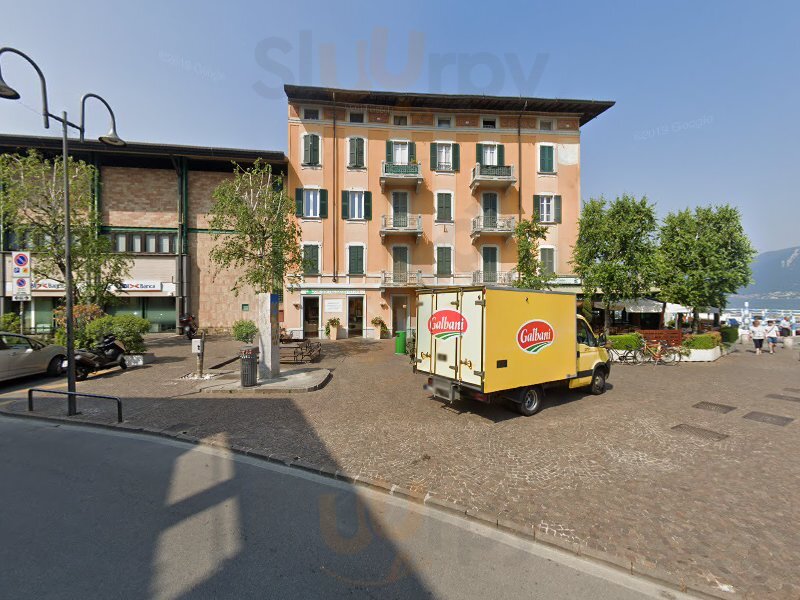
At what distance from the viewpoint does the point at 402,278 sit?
21891mm

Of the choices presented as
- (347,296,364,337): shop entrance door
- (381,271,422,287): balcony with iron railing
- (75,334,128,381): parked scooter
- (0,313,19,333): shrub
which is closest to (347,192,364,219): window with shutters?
(381,271,422,287): balcony with iron railing

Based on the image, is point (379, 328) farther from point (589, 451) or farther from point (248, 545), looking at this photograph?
point (248, 545)

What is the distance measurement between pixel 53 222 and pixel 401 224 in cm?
1664

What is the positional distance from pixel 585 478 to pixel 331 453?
12.0ft

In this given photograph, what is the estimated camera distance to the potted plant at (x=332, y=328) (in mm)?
20906

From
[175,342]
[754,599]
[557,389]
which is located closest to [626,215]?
[557,389]

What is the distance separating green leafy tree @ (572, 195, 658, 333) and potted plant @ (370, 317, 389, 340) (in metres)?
12.0

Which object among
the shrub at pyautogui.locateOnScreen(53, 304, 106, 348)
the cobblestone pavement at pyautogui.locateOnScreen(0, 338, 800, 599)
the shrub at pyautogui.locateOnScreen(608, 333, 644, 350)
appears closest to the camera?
the cobblestone pavement at pyautogui.locateOnScreen(0, 338, 800, 599)

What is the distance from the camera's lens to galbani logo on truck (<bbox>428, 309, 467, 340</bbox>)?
22.3ft

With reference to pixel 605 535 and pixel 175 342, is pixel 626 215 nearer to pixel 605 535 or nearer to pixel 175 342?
pixel 605 535

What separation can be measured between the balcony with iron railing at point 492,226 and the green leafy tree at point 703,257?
825cm

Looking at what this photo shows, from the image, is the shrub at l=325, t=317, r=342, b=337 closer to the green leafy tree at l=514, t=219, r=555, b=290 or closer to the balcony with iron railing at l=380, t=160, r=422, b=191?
the balcony with iron railing at l=380, t=160, r=422, b=191

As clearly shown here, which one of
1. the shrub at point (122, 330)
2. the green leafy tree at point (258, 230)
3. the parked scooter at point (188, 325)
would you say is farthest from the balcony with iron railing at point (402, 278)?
the shrub at point (122, 330)

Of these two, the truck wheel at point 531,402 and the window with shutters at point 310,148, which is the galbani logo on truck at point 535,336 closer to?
the truck wheel at point 531,402
